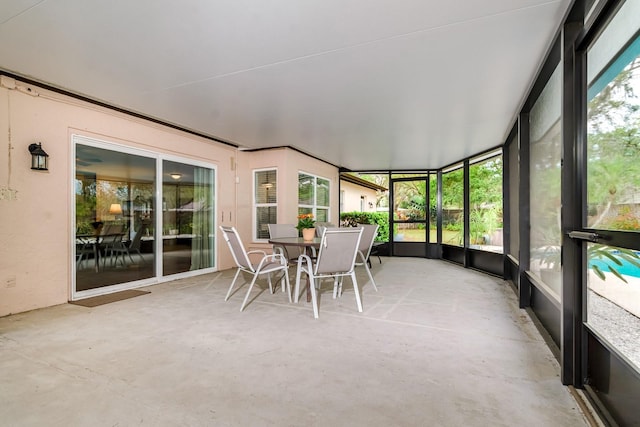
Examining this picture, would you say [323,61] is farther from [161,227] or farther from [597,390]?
[161,227]

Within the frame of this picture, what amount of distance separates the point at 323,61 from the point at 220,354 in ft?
8.47

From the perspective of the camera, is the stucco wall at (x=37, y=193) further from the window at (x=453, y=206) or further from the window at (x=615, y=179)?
the window at (x=453, y=206)

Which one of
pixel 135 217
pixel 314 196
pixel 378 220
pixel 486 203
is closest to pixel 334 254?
pixel 135 217

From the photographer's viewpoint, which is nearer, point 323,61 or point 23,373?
point 23,373

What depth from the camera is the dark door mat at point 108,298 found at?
371 cm

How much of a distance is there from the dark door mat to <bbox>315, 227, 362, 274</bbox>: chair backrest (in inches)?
102

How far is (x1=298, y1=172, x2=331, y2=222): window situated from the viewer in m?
7.05

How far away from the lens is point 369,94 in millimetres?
3516

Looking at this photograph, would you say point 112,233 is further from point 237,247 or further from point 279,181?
point 279,181

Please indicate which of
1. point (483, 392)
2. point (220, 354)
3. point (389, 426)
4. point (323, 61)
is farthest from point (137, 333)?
point (323, 61)

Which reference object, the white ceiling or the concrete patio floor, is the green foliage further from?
the concrete patio floor

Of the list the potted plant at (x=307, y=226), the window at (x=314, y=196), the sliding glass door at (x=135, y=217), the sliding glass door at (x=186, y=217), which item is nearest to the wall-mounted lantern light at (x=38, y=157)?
the sliding glass door at (x=135, y=217)

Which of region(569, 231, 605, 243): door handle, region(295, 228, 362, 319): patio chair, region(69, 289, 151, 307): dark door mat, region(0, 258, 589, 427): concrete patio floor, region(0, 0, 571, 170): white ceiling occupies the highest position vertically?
region(0, 0, 571, 170): white ceiling

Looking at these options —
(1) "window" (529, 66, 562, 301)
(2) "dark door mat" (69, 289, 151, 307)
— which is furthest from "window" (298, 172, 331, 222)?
(1) "window" (529, 66, 562, 301)
